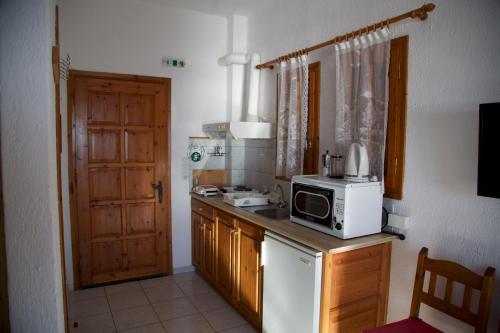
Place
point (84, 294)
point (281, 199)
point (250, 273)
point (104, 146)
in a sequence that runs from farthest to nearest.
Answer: point (104, 146), point (84, 294), point (281, 199), point (250, 273)

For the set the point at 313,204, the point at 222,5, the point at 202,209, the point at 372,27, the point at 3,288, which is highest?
the point at 222,5

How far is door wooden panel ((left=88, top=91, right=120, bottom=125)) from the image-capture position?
3.35m

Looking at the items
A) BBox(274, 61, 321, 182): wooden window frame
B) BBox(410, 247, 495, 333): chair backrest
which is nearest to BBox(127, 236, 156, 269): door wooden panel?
BBox(274, 61, 321, 182): wooden window frame

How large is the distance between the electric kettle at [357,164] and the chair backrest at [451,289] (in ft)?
1.73

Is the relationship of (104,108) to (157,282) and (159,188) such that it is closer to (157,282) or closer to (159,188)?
(159,188)

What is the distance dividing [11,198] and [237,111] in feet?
8.93

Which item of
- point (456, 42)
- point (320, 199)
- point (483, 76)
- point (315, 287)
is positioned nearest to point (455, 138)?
point (483, 76)

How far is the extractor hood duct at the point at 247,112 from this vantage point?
10.8ft

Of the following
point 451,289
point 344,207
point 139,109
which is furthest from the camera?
point 139,109

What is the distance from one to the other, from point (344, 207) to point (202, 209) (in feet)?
5.93

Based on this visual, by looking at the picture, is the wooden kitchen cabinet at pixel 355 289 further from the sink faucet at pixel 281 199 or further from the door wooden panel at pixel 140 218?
the door wooden panel at pixel 140 218

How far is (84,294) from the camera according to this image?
10.8ft

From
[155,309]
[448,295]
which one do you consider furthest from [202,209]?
[448,295]

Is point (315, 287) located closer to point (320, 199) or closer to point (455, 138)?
point (320, 199)
